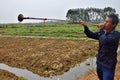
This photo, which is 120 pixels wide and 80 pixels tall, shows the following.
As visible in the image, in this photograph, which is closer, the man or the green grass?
the man

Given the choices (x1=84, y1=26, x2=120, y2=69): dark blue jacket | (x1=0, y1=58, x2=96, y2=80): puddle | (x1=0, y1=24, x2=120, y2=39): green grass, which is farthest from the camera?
(x1=0, y1=24, x2=120, y2=39): green grass

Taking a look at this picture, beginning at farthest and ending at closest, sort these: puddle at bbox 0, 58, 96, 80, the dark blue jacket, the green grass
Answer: the green grass → puddle at bbox 0, 58, 96, 80 → the dark blue jacket

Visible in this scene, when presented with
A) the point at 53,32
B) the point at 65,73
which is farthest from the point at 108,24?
the point at 53,32

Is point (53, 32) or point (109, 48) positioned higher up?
point (109, 48)

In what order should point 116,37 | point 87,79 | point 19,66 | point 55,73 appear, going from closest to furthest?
point 116,37, point 87,79, point 55,73, point 19,66

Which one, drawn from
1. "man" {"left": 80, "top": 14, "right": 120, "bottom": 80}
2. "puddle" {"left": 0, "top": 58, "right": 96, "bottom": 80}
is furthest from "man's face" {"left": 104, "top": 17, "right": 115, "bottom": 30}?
"puddle" {"left": 0, "top": 58, "right": 96, "bottom": 80}

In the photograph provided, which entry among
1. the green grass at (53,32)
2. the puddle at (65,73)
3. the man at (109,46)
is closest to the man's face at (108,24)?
the man at (109,46)

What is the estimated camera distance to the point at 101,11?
98.3 metres

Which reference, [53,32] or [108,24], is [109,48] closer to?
[108,24]

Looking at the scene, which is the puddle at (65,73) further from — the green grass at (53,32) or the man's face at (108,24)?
the green grass at (53,32)

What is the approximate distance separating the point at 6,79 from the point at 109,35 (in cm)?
681

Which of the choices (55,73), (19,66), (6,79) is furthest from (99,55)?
(19,66)

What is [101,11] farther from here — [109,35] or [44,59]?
[109,35]

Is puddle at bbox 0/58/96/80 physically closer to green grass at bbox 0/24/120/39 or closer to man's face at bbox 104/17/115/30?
man's face at bbox 104/17/115/30
